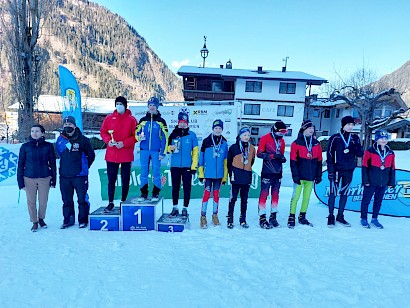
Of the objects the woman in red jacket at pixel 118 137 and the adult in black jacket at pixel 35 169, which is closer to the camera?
the adult in black jacket at pixel 35 169

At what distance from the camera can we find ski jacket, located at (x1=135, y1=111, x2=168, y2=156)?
4.78 m

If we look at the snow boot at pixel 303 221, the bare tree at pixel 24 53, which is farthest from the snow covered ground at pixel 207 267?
the bare tree at pixel 24 53

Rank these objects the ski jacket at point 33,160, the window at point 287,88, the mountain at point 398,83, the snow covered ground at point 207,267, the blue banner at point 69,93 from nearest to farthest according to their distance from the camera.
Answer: the snow covered ground at point 207,267, the ski jacket at point 33,160, the blue banner at point 69,93, the mountain at point 398,83, the window at point 287,88

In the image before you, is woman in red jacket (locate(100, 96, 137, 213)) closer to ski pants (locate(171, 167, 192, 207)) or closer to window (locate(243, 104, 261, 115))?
ski pants (locate(171, 167, 192, 207))

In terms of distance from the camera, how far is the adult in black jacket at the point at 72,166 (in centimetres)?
444

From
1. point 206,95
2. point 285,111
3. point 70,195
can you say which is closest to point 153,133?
point 70,195

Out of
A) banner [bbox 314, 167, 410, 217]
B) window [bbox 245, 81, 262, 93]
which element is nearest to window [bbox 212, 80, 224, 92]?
window [bbox 245, 81, 262, 93]

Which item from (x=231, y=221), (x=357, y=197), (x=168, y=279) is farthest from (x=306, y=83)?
(x=168, y=279)

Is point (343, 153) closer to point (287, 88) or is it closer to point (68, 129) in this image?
point (68, 129)

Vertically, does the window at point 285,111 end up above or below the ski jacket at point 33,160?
above

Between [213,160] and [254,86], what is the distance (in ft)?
87.4

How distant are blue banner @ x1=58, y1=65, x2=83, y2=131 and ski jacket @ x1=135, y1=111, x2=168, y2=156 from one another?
12.9ft

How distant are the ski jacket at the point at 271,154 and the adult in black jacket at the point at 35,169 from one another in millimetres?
3596

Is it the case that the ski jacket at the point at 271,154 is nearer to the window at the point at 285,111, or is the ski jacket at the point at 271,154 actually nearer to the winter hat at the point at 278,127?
the winter hat at the point at 278,127
